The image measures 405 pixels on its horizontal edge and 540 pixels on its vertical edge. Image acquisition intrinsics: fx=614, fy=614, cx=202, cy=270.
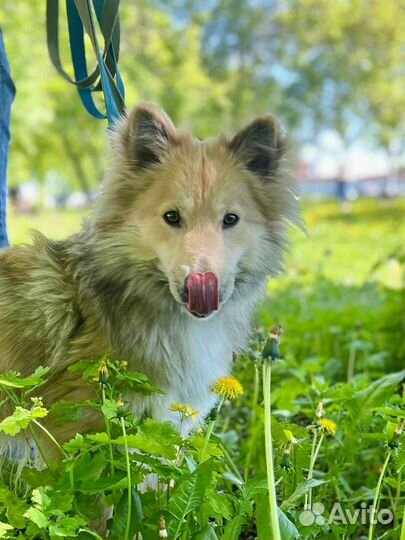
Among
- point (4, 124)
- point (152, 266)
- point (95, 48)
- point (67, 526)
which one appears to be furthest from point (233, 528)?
point (4, 124)

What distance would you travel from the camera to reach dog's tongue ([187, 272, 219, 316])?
5.73ft

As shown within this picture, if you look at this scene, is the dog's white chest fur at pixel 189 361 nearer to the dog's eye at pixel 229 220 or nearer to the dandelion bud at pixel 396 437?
the dog's eye at pixel 229 220

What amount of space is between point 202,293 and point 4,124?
1.52 meters

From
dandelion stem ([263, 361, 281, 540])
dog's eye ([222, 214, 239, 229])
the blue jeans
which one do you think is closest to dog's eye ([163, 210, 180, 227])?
dog's eye ([222, 214, 239, 229])

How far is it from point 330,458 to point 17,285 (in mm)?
1307

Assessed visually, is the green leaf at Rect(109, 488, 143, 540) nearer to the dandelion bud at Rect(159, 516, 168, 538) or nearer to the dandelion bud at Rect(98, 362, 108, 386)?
the dandelion bud at Rect(159, 516, 168, 538)

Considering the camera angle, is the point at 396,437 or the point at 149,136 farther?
the point at 149,136

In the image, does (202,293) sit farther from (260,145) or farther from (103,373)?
(260,145)

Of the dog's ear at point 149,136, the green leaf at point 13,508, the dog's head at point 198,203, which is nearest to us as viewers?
the green leaf at point 13,508

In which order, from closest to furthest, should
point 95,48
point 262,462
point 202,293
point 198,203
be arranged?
point 202,293
point 198,203
point 95,48
point 262,462

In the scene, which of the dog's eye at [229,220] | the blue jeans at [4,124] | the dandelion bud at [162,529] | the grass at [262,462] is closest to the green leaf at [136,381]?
the grass at [262,462]

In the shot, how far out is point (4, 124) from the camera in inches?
108

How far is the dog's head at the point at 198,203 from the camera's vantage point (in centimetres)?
186

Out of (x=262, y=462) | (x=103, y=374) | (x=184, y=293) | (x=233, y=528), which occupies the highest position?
(x=184, y=293)
